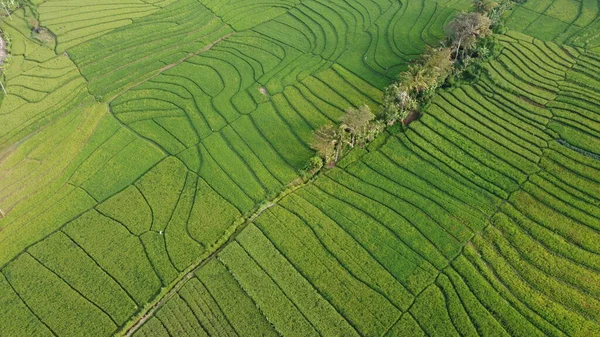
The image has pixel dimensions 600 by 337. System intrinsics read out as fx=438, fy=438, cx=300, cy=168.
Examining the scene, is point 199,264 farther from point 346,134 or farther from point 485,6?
point 485,6

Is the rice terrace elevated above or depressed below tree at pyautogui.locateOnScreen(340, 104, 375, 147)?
below

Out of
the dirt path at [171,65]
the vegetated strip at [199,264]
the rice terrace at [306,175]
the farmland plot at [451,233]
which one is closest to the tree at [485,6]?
the rice terrace at [306,175]

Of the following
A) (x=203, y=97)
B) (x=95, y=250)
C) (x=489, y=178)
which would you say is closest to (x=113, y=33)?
(x=203, y=97)

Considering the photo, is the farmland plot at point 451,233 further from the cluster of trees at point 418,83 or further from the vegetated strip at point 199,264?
the cluster of trees at point 418,83

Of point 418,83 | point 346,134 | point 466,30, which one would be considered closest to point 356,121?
point 346,134

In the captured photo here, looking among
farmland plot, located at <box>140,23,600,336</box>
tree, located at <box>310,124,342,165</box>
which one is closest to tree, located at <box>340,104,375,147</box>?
tree, located at <box>310,124,342,165</box>

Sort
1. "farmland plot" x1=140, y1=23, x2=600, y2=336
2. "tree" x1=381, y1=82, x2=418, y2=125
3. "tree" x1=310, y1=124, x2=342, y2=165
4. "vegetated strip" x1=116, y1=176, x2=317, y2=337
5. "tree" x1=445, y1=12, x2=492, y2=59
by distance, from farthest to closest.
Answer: "tree" x1=445, y1=12, x2=492, y2=59 → "tree" x1=381, y1=82, x2=418, y2=125 → "tree" x1=310, y1=124, x2=342, y2=165 → "vegetated strip" x1=116, y1=176, x2=317, y2=337 → "farmland plot" x1=140, y1=23, x2=600, y2=336

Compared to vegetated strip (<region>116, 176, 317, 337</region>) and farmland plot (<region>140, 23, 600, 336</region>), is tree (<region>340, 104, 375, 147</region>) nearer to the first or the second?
farmland plot (<region>140, 23, 600, 336</region>)
